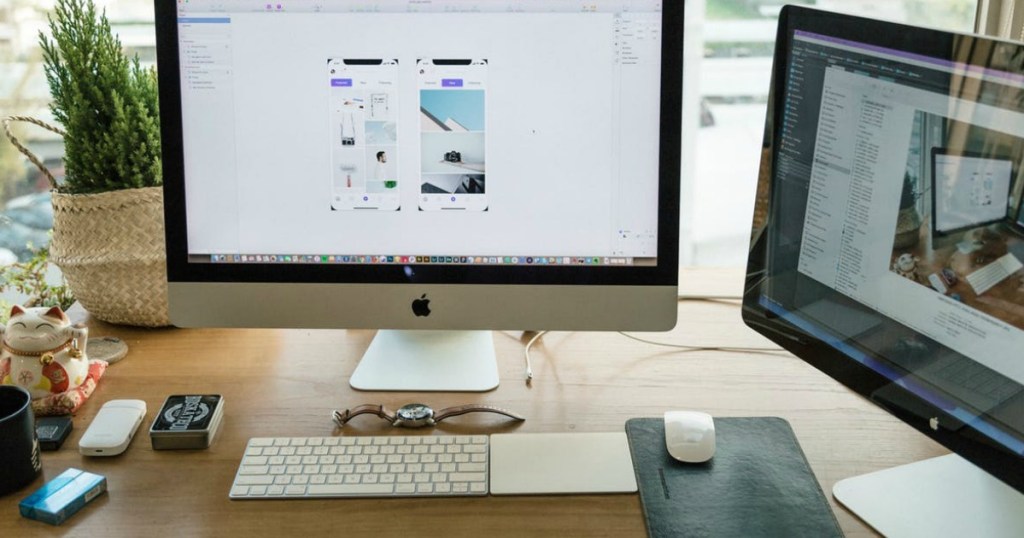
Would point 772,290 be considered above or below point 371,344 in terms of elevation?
above

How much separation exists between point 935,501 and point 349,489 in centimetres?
57

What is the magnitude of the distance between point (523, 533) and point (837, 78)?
0.54 m

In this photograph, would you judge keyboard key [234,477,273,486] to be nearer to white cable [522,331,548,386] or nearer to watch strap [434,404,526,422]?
watch strap [434,404,526,422]

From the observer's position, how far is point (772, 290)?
3.54ft

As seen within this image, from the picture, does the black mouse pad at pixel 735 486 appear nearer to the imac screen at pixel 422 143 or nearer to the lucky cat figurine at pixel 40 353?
the imac screen at pixel 422 143

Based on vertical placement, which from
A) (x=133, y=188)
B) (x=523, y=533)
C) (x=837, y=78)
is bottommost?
(x=523, y=533)

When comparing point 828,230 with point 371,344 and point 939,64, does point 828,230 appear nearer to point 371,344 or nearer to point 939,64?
point 939,64

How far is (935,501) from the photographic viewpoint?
935mm

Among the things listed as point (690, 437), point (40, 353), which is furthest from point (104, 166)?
point (690, 437)

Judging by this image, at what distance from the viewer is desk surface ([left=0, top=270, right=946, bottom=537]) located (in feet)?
3.02

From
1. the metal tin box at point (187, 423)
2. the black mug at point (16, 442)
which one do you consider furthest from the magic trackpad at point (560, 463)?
the black mug at point (16, 442)

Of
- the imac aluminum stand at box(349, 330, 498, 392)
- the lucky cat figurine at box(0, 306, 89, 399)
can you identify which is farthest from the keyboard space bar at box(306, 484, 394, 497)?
the lucky cat figurine at box(0, 306, 89, 399)

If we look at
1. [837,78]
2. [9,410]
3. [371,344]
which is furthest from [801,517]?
[9,410]

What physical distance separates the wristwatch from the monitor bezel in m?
0.15
